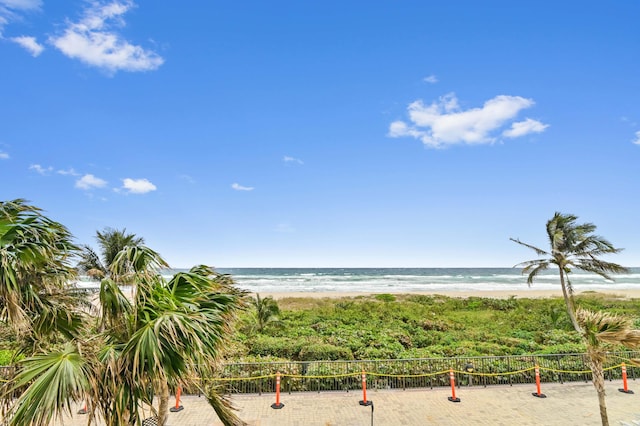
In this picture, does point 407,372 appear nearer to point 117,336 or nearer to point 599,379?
point 599,379

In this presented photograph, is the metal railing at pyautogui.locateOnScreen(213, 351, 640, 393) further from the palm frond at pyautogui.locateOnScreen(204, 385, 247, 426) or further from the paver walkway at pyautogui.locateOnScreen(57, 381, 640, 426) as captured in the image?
the palm frond at pyautogui.locateOnScreen(204, 385, 247, 426)

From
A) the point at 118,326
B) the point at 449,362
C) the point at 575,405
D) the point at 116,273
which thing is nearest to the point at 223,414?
the point at 118,326

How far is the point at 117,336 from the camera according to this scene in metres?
5.50

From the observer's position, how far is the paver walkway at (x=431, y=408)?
35.5 feet

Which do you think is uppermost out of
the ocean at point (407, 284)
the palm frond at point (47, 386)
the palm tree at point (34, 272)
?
the palm tree at point (34, 272)

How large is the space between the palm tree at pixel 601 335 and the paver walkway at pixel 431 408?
9.02ft

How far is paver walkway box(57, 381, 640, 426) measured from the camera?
1081cm

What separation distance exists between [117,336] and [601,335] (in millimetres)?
9334

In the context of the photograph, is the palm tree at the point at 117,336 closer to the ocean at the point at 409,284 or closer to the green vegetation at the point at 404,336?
the green vegetation at the point at 404,336

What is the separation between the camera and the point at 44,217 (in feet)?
18.2

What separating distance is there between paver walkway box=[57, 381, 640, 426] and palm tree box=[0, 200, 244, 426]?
589 centimetres

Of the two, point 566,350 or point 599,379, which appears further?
point 566,350

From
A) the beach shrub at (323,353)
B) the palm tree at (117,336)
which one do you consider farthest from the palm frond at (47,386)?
the beach shrub at (323,353)

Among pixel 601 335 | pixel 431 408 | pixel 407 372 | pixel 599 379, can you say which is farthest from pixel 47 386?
pixel 407 372
